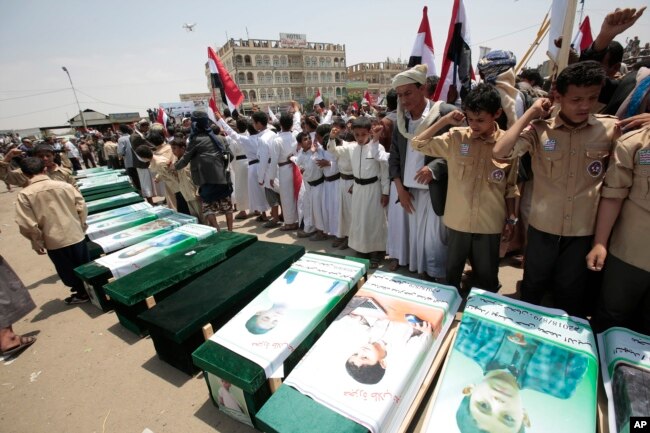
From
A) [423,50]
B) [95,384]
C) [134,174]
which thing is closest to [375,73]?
[134,174]

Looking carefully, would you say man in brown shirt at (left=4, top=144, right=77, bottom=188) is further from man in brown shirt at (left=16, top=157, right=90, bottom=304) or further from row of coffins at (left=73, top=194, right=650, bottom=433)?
row of coffins at (left=73, top=194, right=650, bottom=433)

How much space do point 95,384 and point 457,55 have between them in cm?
455

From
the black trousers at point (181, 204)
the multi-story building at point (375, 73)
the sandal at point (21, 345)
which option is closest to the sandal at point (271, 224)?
the black trousers at point (181, 204)

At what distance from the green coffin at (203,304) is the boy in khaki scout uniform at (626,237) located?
2363 millimetres

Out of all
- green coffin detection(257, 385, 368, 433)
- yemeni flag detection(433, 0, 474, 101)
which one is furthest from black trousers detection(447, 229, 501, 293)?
yemeni flag detection(433, 0, 474, 101)

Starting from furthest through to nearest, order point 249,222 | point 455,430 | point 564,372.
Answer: point 249,222 → point 564,372 → point 455,430

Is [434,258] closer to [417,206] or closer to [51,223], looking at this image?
[417,206]

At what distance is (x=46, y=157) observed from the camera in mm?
4180

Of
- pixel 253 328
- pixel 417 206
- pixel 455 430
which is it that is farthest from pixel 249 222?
pixel 455 430

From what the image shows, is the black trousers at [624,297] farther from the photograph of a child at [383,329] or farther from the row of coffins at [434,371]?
the photograph of a child at [383,329]

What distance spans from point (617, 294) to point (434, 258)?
4.71ft

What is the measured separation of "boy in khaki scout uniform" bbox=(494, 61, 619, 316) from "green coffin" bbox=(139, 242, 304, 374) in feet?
6.84

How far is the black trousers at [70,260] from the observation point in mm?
3525

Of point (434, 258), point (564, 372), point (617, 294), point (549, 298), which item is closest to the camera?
point (564, 372)
